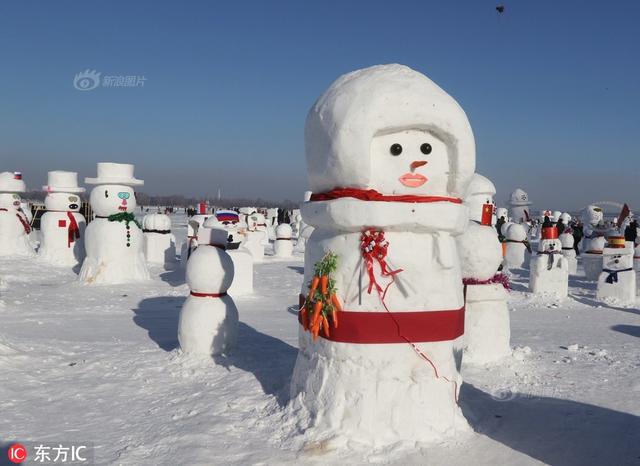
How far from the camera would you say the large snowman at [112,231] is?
10.8 meters

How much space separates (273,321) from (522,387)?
12.8 ft

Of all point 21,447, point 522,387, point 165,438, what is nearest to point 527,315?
point 522,387

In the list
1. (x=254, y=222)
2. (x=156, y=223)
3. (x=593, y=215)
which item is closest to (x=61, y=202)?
(x=156, y=223)

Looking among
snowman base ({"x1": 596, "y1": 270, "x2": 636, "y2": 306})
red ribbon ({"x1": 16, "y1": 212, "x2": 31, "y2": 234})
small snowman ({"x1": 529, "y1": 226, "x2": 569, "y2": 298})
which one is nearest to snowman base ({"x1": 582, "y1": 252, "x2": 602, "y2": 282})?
snowman base ({"x1": 596, "y1": 270, "x2": 636, "y2": 306})

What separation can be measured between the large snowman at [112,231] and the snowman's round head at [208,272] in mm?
5511

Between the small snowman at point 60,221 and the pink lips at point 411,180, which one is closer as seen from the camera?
the pink lips at point 411,180

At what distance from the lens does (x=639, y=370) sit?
19.1 ft

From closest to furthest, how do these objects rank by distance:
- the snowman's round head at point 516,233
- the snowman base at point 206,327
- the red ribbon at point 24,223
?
the snowman base at point 206,327, the red ribbon at point 24,223, the snowman's round head at point 516,233

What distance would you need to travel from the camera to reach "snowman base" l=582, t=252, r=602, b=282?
43.7 feet

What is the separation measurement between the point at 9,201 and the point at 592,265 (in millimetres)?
14088

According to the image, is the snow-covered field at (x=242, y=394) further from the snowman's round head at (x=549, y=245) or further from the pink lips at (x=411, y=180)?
the snowman's round head at (x=549, y=245)

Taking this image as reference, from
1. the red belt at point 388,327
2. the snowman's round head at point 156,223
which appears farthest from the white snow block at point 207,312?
the snowman's round head at point 156,223

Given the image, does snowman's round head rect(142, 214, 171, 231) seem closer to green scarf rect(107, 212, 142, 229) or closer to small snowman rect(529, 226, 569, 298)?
green scarf rect(107, 212, 142, 229)

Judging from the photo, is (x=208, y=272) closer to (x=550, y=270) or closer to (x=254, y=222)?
(x=550, y=270)
